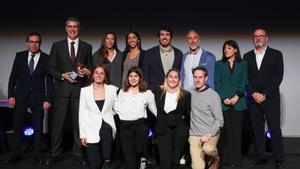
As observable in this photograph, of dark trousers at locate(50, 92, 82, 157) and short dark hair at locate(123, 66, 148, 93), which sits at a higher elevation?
short dark hair at locate(123, 66, 148, 93)

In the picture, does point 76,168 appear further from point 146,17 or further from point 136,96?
point 146,17

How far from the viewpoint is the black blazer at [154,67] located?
4473mm

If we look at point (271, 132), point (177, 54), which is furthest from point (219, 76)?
point (271, 132)

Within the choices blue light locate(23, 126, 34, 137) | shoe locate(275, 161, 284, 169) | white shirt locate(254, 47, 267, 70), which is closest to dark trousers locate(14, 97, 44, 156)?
blue light locate(23, 126, 34, 137)

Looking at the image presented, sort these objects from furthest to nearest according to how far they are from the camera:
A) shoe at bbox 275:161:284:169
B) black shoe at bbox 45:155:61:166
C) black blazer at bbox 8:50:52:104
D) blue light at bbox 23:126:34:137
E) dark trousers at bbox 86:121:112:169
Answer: blue light at bbox 23:126:34:137, black blazer at bbox 8:50:52:104, black shoe at bbox 45:155:61:166, shoe at bbox 275:161:284:169, dark trousers at bbox 86:121:112:169

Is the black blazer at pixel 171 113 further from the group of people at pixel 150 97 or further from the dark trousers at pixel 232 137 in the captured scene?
the dark trousers at pixel 232 137

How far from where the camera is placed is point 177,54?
4.53 metres

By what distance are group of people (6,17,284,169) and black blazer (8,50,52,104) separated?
11 millimetres

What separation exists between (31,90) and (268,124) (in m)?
2.70

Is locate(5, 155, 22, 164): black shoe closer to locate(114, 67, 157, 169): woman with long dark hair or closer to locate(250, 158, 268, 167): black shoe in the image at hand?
locate(114, 67, 157, 169): woman with long dark hair

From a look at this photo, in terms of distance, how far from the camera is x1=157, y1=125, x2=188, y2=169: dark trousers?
411 cm

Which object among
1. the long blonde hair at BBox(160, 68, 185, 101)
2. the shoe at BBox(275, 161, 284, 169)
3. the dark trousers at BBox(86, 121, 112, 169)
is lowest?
the shoe at BBox(275, 161, 284, 169)

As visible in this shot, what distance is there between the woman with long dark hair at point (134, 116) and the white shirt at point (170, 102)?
14cm

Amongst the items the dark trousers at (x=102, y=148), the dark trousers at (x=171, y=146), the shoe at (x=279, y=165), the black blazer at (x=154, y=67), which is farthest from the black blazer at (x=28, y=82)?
the shoe at (x=279, y=165)
